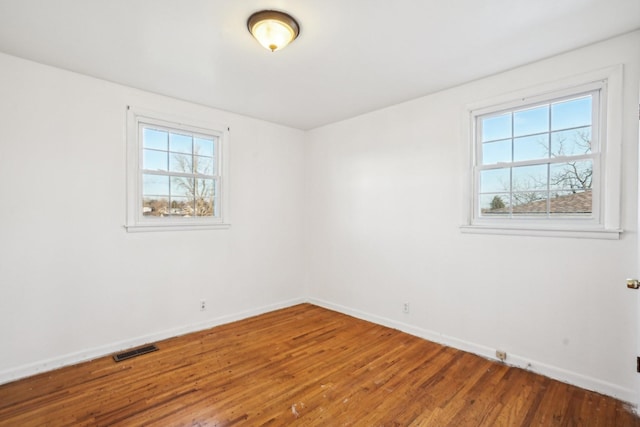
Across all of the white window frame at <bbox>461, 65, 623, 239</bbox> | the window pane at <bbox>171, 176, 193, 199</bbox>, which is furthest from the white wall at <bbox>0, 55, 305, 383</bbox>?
the white window frame at <bbox>461, 65, 623, 239</bbox>

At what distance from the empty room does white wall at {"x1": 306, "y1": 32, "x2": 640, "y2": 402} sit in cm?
2

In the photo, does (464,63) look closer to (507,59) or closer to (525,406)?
(507,59)

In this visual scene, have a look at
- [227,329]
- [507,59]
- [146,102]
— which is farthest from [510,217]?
[146,102]

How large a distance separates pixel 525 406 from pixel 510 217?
1543 mm

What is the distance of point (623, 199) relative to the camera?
2316 millimetres

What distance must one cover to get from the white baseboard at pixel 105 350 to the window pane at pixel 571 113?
388cm

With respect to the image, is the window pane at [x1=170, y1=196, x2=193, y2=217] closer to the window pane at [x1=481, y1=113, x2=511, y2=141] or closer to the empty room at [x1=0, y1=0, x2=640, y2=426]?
the empty room at [x1=0, y1=0, x2=640, y2=426]

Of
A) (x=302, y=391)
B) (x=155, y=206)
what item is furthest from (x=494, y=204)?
(x=155, y=206)

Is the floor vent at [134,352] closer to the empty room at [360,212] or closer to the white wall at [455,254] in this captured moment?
the empty room at [360,212]

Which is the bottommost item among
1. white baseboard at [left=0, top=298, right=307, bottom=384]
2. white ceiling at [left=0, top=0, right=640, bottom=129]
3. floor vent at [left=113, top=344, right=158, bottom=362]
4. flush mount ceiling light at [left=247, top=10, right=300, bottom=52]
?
floor vent at [left=113, top=344, right=158, bottom=362]

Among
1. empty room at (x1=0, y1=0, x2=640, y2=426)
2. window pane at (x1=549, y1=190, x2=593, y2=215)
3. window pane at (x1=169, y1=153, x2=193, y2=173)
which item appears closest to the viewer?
empty room at (x1=0, y1=0, x2=640, y2=426)

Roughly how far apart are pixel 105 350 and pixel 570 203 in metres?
4.40

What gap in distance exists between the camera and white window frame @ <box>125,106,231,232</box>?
3223 millimetres

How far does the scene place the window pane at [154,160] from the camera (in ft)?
11.1
